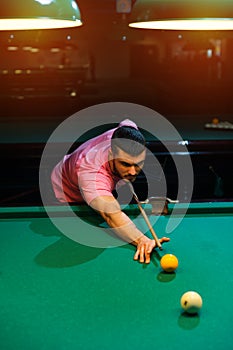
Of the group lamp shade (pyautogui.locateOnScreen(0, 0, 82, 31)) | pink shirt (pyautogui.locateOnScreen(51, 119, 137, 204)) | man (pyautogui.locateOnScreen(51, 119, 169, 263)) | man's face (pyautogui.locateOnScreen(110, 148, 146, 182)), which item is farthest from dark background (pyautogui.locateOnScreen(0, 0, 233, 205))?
lamp shade (pyautogui.locateOnScreen(0, 0, 82, 31))

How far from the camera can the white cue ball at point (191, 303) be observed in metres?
1.50

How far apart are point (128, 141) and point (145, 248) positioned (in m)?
0.64

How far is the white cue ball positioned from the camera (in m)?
1.50

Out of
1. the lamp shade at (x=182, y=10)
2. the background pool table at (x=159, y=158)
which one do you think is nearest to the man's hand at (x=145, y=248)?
the lamp shade at (x=182, y=10)

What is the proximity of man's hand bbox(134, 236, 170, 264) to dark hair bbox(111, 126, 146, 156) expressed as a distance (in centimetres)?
49

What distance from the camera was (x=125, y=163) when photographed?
2.42 metres

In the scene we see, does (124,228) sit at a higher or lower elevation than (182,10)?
lower

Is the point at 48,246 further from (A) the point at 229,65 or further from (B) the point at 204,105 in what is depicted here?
(A) the point at 229,65

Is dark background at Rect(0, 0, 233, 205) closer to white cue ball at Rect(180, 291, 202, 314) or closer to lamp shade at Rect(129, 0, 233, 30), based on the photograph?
lamp shade at Rect(129, 0, 233, 30)

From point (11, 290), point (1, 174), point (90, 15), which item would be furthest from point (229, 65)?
point (11, 290)

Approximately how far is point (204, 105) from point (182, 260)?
625cm

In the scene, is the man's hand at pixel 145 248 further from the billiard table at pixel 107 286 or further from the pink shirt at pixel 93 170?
the pink shirt at pixel 93 170

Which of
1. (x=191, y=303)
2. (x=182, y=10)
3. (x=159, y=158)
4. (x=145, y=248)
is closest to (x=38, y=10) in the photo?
(x=182, y=10)

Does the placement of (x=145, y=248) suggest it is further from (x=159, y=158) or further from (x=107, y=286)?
(x=159, y=158)
